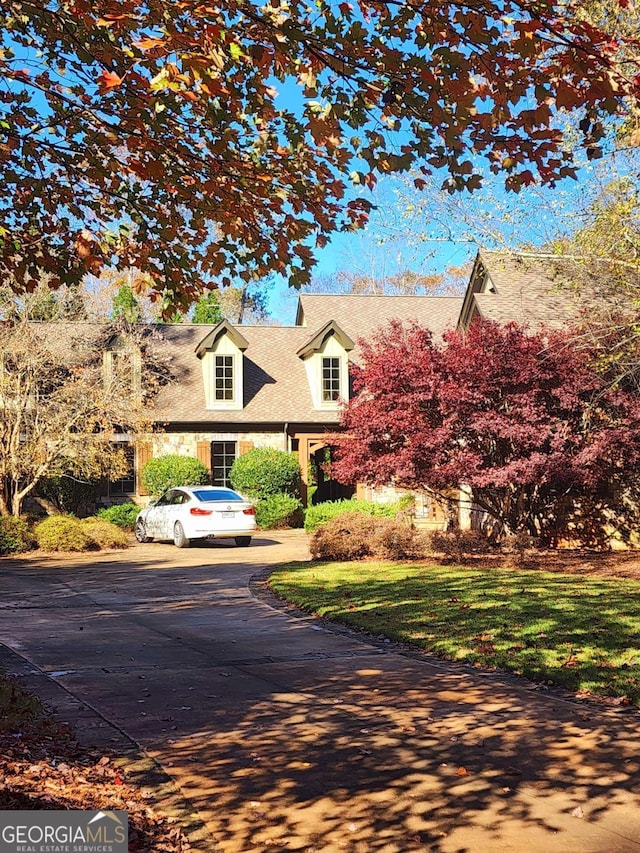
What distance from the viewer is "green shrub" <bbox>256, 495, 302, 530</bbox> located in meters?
29.1

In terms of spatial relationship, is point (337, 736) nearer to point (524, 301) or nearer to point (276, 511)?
point (524, 301)

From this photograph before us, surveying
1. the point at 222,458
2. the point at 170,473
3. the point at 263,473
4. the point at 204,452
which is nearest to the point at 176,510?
the point at 170,473

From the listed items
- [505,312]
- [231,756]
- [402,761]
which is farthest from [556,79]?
[505,312]

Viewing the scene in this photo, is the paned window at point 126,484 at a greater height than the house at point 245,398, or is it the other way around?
the house at point 245,398

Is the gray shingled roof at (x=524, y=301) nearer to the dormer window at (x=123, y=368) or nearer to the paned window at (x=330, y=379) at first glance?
the paned window at (x=330, y=379)

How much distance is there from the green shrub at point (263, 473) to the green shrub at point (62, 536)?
7.85 meters

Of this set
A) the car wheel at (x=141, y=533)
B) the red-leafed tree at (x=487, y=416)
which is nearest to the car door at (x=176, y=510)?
the car wheel at (x=141, y=533)

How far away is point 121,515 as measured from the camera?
2819 cm

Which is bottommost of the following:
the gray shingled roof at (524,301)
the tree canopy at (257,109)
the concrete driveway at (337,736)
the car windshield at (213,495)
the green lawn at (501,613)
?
the concrete driveway at (337,736)

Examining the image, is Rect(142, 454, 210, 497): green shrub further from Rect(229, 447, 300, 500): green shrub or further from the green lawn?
the green lawn

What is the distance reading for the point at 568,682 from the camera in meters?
7.80

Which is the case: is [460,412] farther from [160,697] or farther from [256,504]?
[256,504]

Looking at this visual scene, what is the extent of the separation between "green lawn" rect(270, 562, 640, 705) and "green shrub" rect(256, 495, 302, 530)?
1224cm

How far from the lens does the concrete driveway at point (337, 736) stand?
4617 mm
